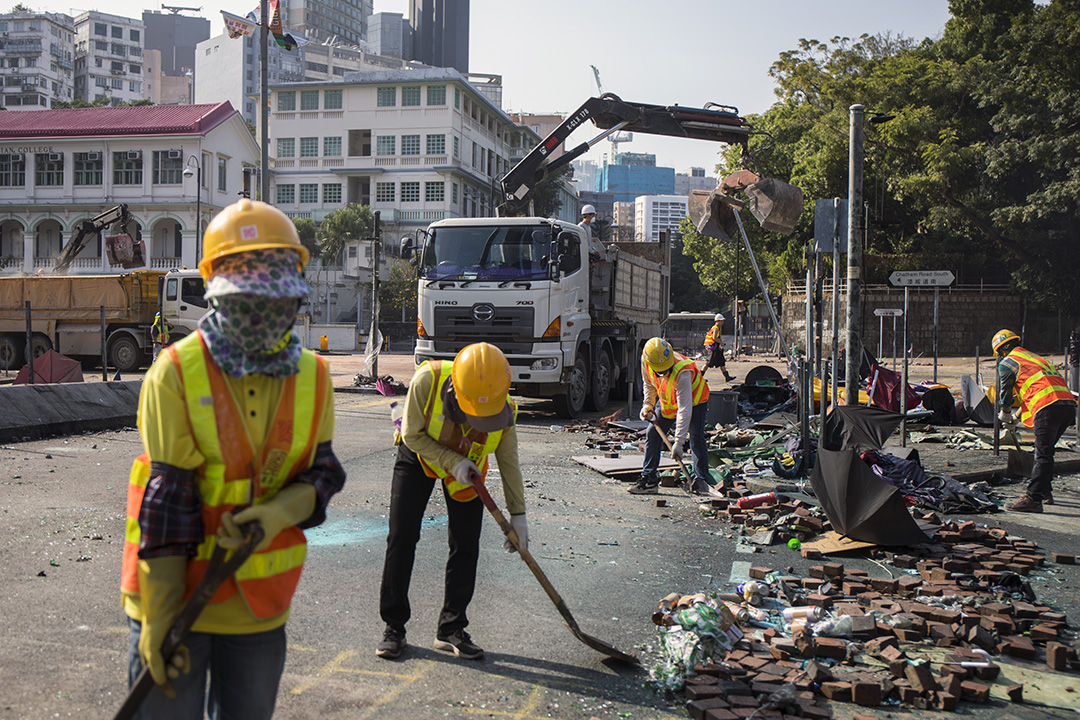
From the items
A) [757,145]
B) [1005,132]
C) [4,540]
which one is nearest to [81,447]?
[4,540]

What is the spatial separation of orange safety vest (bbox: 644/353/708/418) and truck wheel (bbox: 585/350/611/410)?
21.3ft

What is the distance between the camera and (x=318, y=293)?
5059 cm

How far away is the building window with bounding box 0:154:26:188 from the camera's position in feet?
155

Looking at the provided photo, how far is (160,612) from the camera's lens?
2088 mm

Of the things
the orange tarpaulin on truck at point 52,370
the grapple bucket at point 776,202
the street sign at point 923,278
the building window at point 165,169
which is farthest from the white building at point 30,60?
the street sign at point 923,278

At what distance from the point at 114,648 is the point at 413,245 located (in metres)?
10.5

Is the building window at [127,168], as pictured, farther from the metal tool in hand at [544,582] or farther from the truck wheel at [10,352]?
the metal tool in hand at [544,582]

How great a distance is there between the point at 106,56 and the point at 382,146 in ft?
250

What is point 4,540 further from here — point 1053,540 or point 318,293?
point 318,293

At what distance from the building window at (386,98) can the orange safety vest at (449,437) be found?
61174mm

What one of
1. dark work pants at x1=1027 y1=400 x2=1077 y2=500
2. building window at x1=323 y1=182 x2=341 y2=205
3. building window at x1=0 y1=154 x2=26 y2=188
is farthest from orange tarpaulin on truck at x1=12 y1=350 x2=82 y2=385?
building window at x1=323 y1=182 x2=341 y2=205

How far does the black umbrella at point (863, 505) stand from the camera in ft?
21.0

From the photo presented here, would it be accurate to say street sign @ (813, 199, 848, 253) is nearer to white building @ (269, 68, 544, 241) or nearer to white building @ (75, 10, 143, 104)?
white building @ (269, 68, 544, 241)

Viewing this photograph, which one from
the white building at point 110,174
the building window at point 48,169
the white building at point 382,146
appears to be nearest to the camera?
the white building at point 110,174
